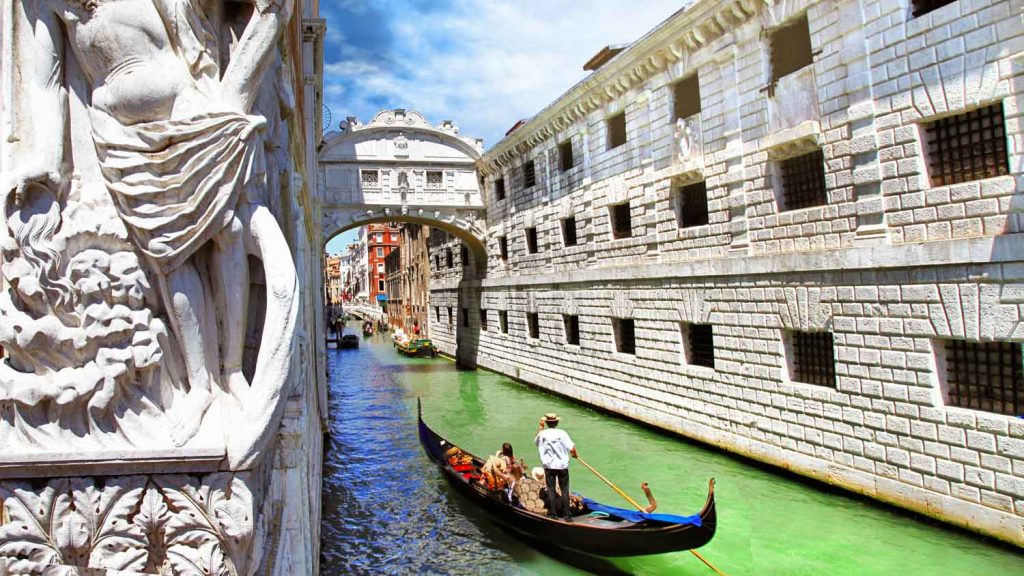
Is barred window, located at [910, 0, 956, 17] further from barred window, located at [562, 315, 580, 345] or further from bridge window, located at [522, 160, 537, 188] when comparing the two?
bridge window, located at [522, 160, 537, 188]

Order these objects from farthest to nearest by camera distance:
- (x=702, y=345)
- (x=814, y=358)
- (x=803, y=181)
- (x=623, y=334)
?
1. (x=623, y=334)
2. (x=702, y=345)
3. (x=803, y=181)
4. (x=814, y=358)

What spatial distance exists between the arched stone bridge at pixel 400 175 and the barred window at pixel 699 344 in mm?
9595

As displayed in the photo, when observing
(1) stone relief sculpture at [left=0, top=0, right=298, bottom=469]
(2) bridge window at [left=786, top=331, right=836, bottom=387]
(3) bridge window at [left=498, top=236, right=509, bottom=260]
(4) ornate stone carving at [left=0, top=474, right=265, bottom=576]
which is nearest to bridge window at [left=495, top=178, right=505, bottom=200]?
(3) bridge window at [left=498, top=236, right=509, bottom=260]

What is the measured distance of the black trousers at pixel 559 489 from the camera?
5.89 metres

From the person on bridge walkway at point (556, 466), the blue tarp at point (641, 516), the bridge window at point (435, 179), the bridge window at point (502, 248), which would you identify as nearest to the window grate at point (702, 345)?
the blue tarp at point (641, 516)

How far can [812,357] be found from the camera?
25.5ft

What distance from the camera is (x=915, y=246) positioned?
621 cm

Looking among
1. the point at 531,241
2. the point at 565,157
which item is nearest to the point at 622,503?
the point at 565,157

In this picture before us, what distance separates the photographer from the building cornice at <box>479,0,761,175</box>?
8.69m

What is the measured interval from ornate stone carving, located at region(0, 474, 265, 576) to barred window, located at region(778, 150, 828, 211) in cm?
747

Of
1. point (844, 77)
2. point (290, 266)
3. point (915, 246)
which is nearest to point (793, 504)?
point (915, 246)

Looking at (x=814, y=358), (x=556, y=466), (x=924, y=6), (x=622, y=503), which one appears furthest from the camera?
(x=814, y=358)

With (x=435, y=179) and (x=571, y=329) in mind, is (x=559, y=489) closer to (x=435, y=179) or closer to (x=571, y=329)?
(x=571, y=329)

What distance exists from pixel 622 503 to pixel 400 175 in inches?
508
